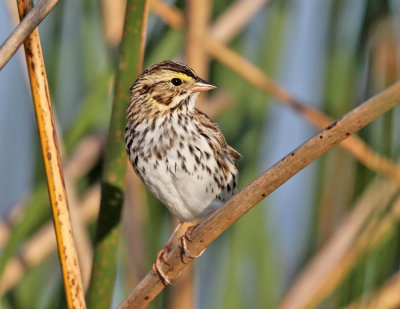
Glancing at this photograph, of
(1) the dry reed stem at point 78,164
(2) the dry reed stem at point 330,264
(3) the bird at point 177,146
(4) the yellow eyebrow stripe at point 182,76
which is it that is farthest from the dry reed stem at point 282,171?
(1) the dry reed stem at point 78,164

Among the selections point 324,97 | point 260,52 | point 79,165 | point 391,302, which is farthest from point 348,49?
point 79,165

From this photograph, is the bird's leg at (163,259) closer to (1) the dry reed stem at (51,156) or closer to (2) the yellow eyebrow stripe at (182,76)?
(1) the dry reed stem at (51,156)

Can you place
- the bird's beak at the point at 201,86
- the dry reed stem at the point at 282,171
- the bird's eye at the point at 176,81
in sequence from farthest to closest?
the bird's eye at the point at 176,81
the bird's beak at the point at 201,86
the dry reed stem at the point at 282,171

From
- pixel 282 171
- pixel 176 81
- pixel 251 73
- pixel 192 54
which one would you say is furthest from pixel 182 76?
pixel 282 171

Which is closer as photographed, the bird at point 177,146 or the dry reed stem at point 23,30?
the dry reed stem at point 23,30

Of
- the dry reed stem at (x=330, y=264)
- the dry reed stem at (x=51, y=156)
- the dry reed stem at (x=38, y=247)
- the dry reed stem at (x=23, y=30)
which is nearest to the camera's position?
the dry reed stem at (x=23, y=30)

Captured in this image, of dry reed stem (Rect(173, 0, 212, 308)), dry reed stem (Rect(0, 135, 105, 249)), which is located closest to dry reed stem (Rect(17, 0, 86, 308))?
dry reed stem (Rect(173, 0, 212, 308))

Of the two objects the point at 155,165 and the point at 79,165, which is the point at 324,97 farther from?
the point at 79,165
